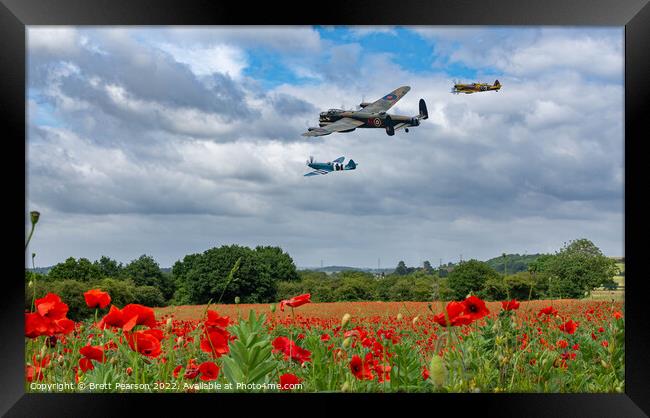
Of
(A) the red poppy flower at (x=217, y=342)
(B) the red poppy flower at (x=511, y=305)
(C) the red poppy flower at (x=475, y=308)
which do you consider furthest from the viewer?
(B) the red poppy flower at (x=511, y=305)

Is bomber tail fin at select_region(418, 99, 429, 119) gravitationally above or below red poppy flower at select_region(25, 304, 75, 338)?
above

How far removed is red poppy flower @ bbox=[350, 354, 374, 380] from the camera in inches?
113

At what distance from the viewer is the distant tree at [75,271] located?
373 cm

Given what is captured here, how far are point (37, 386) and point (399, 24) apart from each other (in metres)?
3.07

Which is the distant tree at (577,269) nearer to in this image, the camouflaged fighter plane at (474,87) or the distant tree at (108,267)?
the camouflaged fighter plane at (474,87)

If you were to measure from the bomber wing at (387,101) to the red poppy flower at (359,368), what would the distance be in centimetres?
168

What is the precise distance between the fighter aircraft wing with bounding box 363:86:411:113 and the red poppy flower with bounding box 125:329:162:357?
198 cm

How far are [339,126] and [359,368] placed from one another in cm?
159

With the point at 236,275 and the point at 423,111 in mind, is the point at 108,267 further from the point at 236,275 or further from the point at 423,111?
the point at 423,111

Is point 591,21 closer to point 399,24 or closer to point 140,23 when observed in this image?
point 399,24

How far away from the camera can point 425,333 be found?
167 inches

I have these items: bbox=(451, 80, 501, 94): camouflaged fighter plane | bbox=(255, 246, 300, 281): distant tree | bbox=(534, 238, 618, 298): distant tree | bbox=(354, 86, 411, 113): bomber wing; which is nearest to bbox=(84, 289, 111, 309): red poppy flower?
bbox=(255, 246, 300, 281): distant tree

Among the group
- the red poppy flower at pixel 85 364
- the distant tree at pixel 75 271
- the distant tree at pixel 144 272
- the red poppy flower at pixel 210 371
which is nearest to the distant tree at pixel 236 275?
the distant tree at pixel 144 272

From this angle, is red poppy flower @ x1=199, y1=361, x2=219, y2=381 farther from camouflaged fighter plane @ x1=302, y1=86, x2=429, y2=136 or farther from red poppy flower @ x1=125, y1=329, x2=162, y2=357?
camouflaged fighter plane @ x1=302, y1=86, x2=429, y2=136
